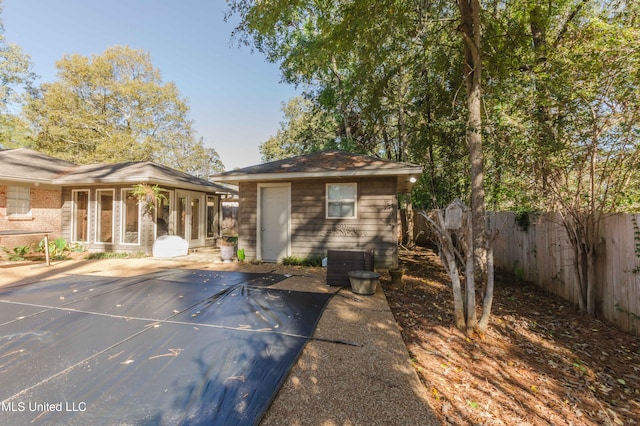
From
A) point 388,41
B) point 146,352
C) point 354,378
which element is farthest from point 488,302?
point 388,41

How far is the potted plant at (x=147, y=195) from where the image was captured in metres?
8.45

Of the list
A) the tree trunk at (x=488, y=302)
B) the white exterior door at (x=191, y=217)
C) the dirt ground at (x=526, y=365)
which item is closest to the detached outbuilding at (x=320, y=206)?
the dirt ground at (x=526, y=365)

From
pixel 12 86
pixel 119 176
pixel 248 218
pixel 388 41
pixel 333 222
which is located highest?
pixel 12 86

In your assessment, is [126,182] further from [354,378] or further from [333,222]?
[354,378]

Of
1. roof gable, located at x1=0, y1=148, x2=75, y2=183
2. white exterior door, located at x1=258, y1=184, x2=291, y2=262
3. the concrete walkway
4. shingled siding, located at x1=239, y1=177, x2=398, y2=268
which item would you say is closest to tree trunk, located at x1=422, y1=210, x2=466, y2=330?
the concrete walkway

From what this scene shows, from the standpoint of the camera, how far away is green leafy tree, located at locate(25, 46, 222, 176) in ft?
59.2

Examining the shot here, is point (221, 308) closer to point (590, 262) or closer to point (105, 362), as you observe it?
point (105, 362)

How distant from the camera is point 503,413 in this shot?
2.11 metres

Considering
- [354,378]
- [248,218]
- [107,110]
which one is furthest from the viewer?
[107,110]

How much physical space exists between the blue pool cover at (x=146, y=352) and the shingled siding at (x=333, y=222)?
9.46 feet

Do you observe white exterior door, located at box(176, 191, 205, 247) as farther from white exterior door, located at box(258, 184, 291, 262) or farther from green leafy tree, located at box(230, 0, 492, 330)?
green leafy tree, located at box(230, 0, 492, 330)

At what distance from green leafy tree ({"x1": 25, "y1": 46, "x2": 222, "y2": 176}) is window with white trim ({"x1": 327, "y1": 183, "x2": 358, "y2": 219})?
17478 mm

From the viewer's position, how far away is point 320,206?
24.4 feet

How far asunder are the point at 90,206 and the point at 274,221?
6579 mm
